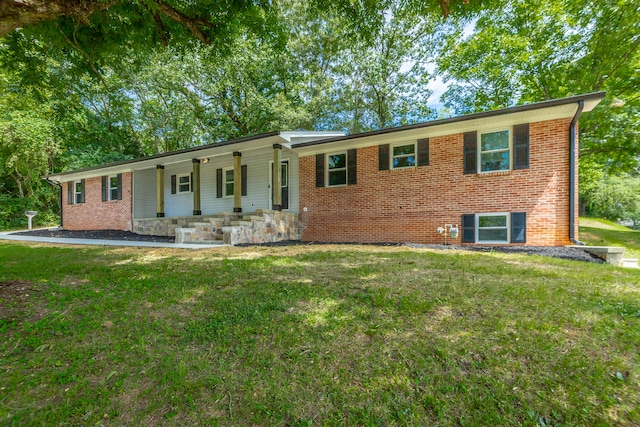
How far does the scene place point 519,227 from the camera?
748cm

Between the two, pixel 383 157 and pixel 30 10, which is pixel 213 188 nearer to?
pixel 383 157

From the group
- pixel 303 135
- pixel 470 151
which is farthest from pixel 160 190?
pixel 470 151

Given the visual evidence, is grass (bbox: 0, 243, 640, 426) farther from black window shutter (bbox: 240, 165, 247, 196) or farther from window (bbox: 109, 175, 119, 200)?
window (bbox: 109, 175, 119, 200)

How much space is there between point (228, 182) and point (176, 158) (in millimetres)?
2243

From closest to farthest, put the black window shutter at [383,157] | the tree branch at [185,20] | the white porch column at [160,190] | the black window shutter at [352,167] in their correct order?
1. the tree branch at [185,20]
2. the black window shutter at [383,157]
3. the black window shutter at [352,167]
4. the white porch column at [160,190]

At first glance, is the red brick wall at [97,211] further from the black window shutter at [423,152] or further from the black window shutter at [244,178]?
the black window shutter at [423,152]

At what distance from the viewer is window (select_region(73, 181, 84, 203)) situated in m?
15.3

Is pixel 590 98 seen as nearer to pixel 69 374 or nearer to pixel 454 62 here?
pixel 69 374

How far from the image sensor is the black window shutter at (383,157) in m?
9.29

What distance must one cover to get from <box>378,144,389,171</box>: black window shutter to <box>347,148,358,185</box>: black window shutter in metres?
0.82

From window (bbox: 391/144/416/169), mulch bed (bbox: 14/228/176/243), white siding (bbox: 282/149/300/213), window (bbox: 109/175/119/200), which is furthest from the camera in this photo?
window (bbox: 109/175/119/200)

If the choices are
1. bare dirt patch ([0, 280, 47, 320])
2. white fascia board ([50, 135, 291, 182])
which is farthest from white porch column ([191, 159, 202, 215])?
Result: bare dirt patch ([0, 280, 47, 320])

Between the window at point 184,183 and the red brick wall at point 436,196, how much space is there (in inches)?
244

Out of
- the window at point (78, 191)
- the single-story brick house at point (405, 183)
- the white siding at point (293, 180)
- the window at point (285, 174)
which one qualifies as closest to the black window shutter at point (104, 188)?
the window at point (78, 191)
